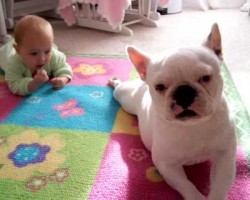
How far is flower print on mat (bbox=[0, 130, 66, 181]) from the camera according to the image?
2.89 ft

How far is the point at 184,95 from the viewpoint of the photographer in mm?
646

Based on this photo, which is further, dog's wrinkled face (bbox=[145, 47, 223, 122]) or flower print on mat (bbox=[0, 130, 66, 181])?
flower print on mat (bbox=[0, 130, 66, 181])

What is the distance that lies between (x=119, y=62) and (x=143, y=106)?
1.96 ft

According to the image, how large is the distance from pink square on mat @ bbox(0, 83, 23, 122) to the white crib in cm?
78

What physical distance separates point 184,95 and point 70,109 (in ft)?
1.95

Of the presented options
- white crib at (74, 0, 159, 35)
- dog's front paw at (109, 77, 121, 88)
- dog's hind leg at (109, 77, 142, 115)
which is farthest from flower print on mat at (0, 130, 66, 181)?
white crib at (74, 0, 159, 35)

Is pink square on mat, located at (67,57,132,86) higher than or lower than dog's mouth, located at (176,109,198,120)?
lower

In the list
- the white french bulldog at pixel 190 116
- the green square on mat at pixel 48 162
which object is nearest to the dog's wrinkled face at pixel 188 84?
the white french bulldog at pixel 190 116

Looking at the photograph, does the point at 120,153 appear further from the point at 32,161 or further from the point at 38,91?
the point at 38,91

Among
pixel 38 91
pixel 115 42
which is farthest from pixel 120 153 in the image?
pixel 115 42

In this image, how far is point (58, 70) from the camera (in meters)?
1.38

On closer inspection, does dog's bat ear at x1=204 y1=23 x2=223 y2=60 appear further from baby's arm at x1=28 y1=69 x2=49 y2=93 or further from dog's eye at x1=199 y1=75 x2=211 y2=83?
baby's arm at x1=28 y1=69 x2=49 y2=93

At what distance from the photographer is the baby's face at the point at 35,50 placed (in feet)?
4.07

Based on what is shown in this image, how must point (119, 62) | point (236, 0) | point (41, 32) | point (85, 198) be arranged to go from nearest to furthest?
point (85, 198)
point (41, 32)
point (119, 62)
point (236, 0)
